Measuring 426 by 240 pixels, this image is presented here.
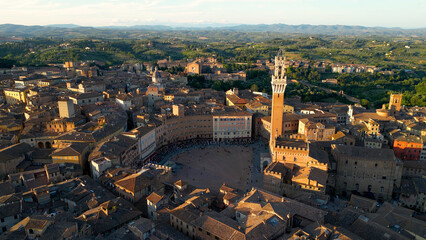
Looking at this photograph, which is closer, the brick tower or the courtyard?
the courtyard

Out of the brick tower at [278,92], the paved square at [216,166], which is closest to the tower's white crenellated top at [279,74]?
the brick tower at [278,92]

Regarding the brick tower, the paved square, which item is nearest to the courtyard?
the paved square

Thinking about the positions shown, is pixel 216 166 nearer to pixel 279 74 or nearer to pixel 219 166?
pixel 219 166

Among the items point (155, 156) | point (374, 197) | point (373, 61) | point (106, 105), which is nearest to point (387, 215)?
point (374, 197)

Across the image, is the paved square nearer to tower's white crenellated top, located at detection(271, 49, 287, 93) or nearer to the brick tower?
the brick tower

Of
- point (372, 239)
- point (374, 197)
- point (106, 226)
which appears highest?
point (106, 226)

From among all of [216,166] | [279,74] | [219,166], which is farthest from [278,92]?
[216,166]

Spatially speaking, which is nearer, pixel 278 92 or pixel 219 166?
pixel 219 166

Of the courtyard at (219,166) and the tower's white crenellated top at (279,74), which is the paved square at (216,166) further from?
the tower's white crenellated top at (279,74)

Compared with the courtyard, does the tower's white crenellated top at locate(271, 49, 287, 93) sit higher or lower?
higher

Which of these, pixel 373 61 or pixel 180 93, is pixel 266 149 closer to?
pixel 180 93

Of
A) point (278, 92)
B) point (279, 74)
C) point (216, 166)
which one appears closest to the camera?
point (216, 166)
